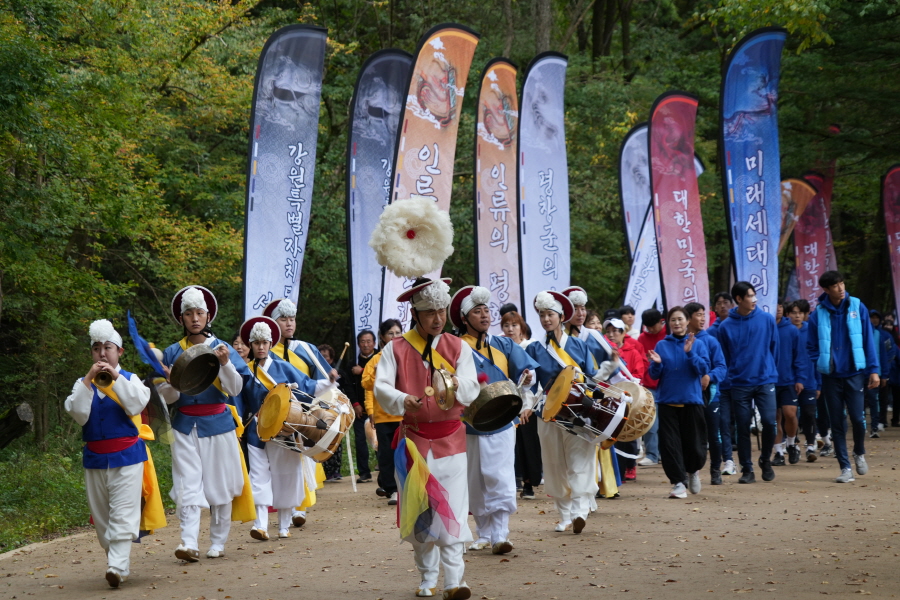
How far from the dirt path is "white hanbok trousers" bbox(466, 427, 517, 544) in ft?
0.81

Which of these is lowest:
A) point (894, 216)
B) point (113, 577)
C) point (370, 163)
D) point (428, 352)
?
point (113, 577)

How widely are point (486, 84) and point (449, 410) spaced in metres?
8.33

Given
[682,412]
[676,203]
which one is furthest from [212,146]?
[682,412]

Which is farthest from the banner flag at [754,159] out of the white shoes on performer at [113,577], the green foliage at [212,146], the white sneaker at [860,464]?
the white shoes on performer at [113,577]

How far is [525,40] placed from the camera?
26.3 metres

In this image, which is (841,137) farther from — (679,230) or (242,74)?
(242,74)

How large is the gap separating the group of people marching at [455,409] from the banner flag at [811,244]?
7652 millimetres

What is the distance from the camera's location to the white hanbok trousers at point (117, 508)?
6.77 metres

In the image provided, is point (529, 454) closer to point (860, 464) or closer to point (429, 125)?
point (860, 464)

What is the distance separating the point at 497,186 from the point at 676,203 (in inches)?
109

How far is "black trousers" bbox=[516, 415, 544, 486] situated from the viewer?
34.5 feet

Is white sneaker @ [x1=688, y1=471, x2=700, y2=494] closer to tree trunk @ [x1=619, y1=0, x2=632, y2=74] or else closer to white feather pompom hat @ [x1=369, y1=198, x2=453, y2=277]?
white feather pompom hat @ [x1=369, y1=198, x2=453, y2=277]

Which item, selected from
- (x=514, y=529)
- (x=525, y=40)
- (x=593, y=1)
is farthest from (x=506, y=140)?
(x=593, y=1)

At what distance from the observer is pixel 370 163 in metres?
12.9
